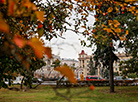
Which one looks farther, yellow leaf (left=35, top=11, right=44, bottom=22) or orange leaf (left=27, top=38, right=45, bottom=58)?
yellow leaf (left=35, top=11, right=44, bottom=22)

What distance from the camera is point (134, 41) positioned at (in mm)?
13633

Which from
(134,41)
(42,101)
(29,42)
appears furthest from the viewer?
(134,41)

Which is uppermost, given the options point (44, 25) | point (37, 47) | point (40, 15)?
point (44, 25)

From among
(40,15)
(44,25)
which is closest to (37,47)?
(40,15)

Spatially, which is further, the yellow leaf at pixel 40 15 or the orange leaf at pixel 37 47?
the yellow leaf at pixel 40 15

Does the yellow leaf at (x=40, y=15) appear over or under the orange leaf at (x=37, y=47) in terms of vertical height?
over

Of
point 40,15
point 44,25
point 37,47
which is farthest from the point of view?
point 44,25

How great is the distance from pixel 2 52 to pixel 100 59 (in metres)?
15.4

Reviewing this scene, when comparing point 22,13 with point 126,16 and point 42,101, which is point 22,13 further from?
point 126,16

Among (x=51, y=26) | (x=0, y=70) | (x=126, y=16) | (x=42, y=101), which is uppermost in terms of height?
(x=126, y=16)

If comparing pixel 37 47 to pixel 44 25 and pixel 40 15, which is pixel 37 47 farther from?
pixel 44 25

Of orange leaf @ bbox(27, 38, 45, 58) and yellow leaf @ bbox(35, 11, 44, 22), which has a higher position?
yellow leaf @ bbox(35, 11, 44, 22)

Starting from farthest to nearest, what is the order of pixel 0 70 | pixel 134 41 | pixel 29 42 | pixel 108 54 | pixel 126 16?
pixel 108 54 < pixel 134 41 < pixel 126 16 < pixel 0 70 < pixel 29 42

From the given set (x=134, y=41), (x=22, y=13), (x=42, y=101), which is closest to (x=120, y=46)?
(x=134, y=41)
